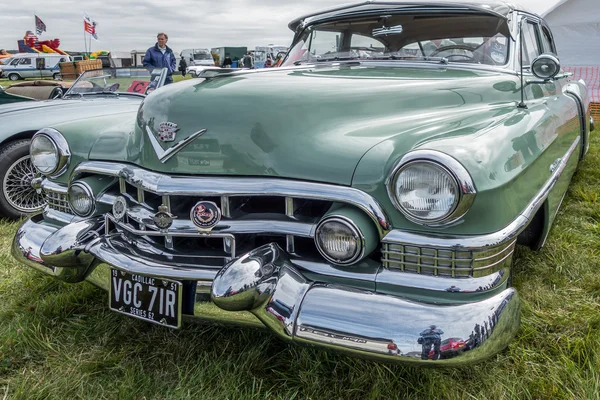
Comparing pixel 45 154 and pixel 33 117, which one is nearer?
pixel 45 154

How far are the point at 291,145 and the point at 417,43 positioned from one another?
55.8 inches

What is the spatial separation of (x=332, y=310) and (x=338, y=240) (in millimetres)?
232

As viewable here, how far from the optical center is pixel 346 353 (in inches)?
63.7

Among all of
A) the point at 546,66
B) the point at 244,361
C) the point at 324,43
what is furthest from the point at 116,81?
the point at 546,66

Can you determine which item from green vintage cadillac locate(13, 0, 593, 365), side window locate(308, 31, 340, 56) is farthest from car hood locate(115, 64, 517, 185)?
side window locate(308, 31, 340, 56)

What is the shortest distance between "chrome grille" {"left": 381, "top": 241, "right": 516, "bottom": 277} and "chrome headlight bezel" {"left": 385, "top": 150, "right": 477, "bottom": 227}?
0.31ft

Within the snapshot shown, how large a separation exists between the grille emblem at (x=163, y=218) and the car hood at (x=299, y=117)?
17cm

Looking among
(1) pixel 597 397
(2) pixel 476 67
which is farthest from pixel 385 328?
(2) pixel 476 67

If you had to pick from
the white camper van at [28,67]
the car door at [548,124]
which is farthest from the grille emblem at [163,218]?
the white camper van at [28,67]

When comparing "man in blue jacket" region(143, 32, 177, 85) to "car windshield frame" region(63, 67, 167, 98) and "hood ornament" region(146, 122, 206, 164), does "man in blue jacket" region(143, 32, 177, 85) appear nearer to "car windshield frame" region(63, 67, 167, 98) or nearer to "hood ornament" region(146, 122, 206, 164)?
"car windshield frame" region(63, 67, 167, 98)

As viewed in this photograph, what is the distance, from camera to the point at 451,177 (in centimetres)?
157

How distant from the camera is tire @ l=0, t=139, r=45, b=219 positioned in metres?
4.02

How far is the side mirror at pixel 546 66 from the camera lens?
253cm

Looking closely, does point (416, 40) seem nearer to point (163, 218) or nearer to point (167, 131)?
point (167, 131)
